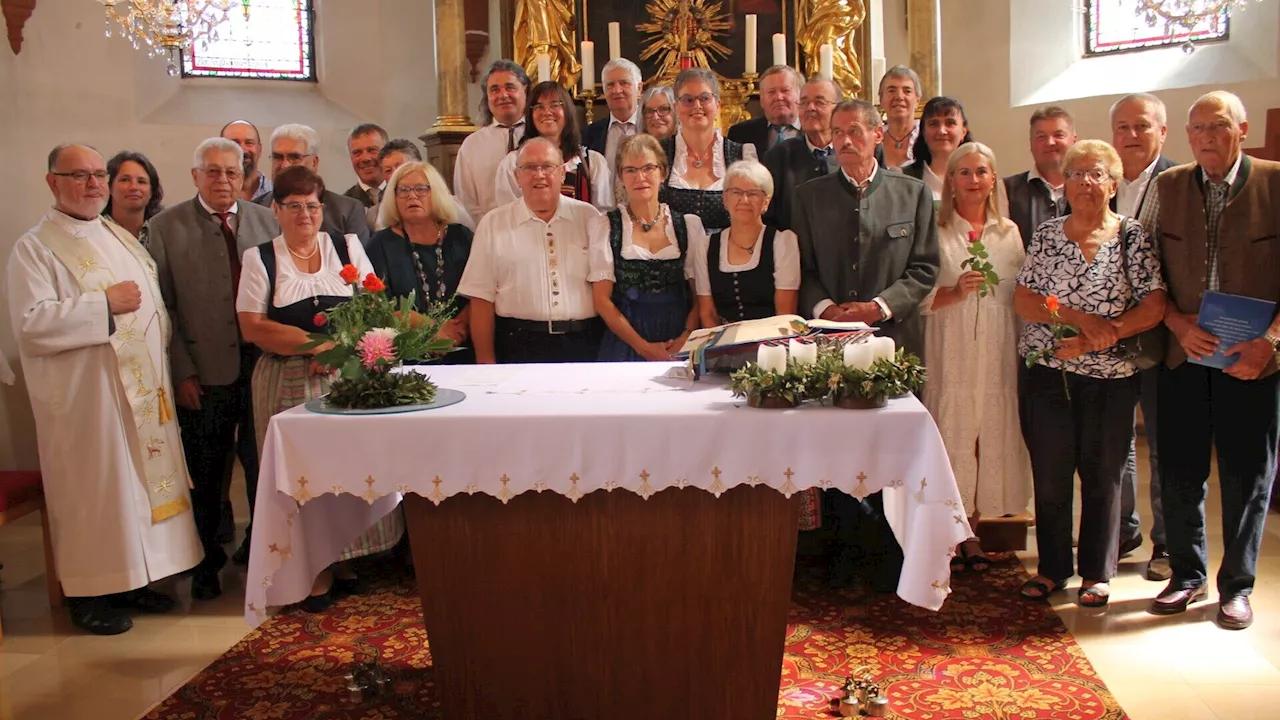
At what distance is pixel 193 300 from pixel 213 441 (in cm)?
60

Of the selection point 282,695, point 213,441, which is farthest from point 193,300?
point 282,695

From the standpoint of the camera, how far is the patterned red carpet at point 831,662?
3.53 meters

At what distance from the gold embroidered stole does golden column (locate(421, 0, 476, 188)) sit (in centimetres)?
312

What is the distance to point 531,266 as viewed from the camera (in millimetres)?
4648

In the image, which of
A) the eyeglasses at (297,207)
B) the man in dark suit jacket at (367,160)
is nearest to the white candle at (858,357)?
the eyeglasses at (297,207)

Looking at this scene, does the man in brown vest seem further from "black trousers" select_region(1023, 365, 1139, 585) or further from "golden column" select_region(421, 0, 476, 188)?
"golden column" select_region(421, 0, 476, 188)

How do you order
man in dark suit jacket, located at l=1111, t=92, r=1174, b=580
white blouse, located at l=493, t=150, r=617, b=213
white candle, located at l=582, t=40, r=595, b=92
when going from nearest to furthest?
man in dark suit jacket, located at l=1111, t=92, r=1174, b=580, white blouse, located at l=493, t=150, r=617, b=213, white candle, located at l=582, t=40, r=595, b=92

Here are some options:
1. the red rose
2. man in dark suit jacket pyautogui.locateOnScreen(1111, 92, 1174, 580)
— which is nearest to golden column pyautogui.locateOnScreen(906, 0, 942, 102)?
man in dark suit jacket pyautogui.locateOnScreen(1111, 92, 1174, 580)

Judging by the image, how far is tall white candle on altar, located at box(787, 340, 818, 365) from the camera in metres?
3.11

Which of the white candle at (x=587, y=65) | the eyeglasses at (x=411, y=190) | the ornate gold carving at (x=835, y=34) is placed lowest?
the eyeglasses at (x=411, y=190)

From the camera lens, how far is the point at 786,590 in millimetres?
3135

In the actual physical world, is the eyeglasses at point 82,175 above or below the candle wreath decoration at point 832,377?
above

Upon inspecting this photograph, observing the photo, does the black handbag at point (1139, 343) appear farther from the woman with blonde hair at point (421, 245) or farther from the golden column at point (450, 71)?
the golden column at point (450, 71)

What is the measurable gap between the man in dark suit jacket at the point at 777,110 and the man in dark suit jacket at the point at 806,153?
0.15m
